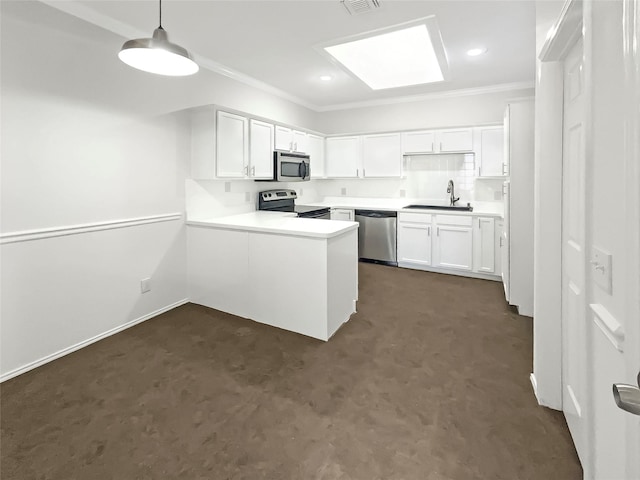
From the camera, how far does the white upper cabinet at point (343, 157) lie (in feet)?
18.5

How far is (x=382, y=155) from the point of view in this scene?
17.9 ft

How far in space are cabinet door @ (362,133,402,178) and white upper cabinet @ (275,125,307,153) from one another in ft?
3.63

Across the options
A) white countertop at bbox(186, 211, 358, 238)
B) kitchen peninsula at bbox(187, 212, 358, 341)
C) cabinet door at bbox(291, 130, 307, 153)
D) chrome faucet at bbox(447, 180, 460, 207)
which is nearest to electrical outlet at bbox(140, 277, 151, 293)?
kitchen peninsula at bbox(187, 212, 358, 341)

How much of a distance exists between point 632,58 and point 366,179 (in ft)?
17.1

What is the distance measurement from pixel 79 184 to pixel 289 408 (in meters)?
2.35

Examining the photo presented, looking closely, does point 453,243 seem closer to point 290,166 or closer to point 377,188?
point 377,188

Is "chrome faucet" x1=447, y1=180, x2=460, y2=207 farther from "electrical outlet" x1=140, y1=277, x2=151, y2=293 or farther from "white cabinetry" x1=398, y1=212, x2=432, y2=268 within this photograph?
"electrical outlet" x1=140, y1=277, x2=151, y2=293

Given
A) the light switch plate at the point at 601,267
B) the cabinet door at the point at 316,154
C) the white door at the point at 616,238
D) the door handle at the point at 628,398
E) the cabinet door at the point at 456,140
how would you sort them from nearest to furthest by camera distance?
the door handle at the point at 628,398 < the white door at the point at 616,238 < the light switch plate at the point at 601,267 < the cabinet door at the point at 456,140 < the cabinet door at the point at 316,154

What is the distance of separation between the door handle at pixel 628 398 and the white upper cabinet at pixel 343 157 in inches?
206

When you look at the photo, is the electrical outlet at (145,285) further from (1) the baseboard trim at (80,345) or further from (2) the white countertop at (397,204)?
(2) the white countertop at (397,204)

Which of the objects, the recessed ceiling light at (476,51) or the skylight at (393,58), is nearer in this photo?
the skylight at (393,58)

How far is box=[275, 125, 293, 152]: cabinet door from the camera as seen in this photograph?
170 inches

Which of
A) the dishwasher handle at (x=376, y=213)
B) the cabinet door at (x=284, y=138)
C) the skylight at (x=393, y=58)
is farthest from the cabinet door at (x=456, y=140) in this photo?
the cabinet door at (x=284, y=138)

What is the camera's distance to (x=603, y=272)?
98 cm
